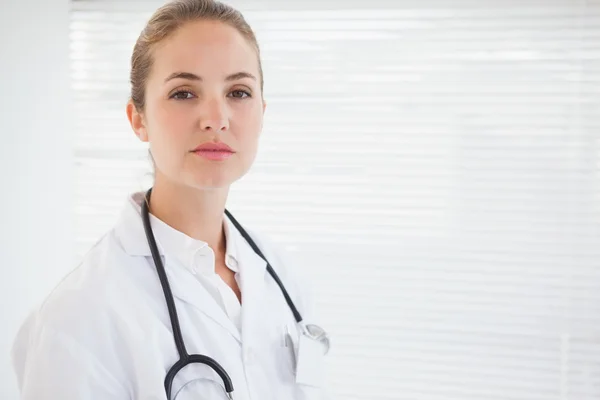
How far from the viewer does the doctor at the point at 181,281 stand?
95 centimetres

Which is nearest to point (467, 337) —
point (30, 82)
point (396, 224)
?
point (396, 224)

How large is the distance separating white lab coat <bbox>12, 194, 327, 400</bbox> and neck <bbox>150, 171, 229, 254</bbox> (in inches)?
2.2

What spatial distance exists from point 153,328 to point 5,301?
4.49ft

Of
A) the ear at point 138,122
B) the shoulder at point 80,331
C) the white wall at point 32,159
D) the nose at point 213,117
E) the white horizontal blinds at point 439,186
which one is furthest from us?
the white wall at point 32,159

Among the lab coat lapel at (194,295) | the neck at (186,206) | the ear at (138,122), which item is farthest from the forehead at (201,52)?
the lab coat lapel at (194,295)

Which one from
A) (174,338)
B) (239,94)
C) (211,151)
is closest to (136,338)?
(174,338)

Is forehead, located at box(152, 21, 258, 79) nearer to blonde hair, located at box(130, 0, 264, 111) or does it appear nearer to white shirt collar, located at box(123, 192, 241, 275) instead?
blonde hair, located at box(130, 0, 264, 111)

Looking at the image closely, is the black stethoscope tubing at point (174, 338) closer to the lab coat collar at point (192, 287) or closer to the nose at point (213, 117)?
the lab coat collar at point (192, 287)

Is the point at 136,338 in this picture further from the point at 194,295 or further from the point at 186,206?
the point at 186,206

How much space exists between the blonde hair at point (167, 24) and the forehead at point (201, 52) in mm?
15

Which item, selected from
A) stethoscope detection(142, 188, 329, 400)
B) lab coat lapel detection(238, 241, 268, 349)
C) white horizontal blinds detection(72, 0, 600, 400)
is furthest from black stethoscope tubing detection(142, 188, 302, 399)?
white horizontal blinds detection(72, 0, 600, 400)

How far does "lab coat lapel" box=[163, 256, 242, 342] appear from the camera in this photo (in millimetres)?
1074

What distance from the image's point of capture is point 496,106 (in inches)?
77.6

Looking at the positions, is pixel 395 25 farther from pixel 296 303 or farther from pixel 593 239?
pixel 296 303
